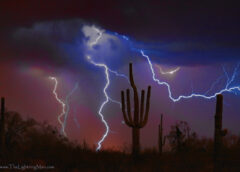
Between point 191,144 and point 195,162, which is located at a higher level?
point 195,162

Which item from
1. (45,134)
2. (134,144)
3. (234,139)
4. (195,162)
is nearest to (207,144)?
(234,139)

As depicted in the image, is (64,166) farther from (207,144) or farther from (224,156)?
(207,144)

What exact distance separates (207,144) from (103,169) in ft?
35.5

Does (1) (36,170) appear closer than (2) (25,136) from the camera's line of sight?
Yes

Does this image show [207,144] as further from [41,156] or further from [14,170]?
[14,170]

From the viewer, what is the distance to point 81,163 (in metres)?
11.7

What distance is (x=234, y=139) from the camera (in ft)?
64.6

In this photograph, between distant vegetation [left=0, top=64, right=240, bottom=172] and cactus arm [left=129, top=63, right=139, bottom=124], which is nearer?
distant vegetation [left=0, top=64, right=240, bottom=172]

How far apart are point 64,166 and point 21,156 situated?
2.47 metres

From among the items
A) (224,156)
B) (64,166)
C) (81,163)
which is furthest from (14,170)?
(224,156)

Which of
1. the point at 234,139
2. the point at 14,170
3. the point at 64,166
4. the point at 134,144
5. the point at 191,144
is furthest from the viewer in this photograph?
the point at 191,144

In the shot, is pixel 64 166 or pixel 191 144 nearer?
pixel 64 166

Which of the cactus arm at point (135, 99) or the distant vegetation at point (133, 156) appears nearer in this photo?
the distant vegetation at point (133, 156)

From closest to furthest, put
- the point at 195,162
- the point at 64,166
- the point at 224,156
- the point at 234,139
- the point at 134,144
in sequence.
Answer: the point at 64,166
the point at 195,162
the point at 224,156
the point at 134,144
the point at 234,139
